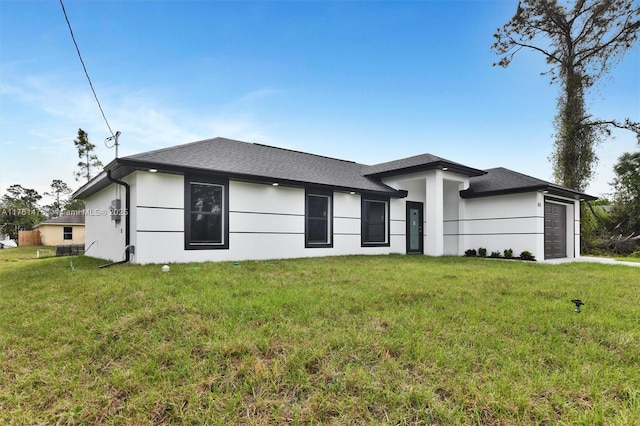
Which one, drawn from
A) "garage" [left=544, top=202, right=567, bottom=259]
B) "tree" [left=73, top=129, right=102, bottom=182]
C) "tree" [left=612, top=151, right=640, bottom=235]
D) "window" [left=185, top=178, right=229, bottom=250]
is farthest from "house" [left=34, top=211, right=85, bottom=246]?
"tree" [left=612, top=151, right=640, bottom=235]

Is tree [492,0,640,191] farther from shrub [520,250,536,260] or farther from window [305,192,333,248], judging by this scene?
window [305,192,333,248]

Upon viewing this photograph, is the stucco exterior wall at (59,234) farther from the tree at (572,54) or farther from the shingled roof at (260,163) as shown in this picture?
the tree at (572,54)

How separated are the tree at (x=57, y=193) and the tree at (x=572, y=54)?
159 ft

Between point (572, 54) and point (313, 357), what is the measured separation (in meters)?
18.9

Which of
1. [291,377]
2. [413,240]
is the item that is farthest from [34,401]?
[413,240]

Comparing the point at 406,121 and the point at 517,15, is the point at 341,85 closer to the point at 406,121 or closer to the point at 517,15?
the point at 406,121

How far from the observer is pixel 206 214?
7434 millimetres

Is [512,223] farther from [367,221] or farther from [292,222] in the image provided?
[292,222]

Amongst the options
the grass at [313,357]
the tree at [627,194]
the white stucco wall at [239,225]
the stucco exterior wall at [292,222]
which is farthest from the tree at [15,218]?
the tree at [627,194]

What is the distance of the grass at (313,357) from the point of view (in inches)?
73.0

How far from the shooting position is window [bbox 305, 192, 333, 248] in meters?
9.17

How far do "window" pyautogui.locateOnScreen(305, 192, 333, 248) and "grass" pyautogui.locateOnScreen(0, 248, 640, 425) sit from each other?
4903mm

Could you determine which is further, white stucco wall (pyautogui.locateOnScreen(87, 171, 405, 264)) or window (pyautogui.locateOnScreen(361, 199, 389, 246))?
window (pyautogui.locateOnScreen(361, 199, 389, 246))

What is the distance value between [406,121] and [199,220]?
9.82 m
